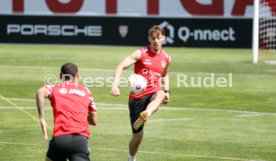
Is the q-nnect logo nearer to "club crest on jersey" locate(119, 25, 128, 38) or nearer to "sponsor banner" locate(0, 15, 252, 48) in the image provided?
"sponsor banner" locate(0, 15, 252, 48)

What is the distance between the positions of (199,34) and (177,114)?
20.0m

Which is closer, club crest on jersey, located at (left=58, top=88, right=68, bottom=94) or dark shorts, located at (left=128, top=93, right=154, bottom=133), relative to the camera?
club crest on jersey, located at (left=58, top=88, right=68, bottom=94)

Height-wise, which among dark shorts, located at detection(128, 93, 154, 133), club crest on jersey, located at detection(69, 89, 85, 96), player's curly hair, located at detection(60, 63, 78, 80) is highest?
player's curly hair, located at detection(60, 63, 78, 80)

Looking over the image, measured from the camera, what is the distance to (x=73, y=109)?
457 inches

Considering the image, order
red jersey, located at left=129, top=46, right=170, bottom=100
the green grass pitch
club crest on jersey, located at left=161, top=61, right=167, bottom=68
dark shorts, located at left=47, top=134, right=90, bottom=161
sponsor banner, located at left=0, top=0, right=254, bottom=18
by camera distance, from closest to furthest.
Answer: dark shorts, located at left=47, top=134, right=90, bottom=161 < red jersey, located at left=129, top=46, right=170, bottom=100 < club crest on jersey, located at left=161, top=61, right=167, bottom=68 < the green grass pitch < sponsor banner, located at left=0, top=0, right=254, bottom=18

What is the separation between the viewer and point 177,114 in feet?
72.0

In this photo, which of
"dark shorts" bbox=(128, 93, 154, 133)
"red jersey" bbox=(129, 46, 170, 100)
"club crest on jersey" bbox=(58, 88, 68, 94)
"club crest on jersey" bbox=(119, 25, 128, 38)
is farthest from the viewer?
"club crest on jersey" bbox=(119, 25, 128, 38)

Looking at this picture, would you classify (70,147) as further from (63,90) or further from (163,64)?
(163,64)

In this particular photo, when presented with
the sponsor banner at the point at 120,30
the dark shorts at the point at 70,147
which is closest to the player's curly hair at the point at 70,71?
the dark shorts at the point at 70,147

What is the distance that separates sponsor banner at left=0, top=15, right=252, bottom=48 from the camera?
41.3 meters

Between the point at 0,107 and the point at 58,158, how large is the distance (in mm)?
11682

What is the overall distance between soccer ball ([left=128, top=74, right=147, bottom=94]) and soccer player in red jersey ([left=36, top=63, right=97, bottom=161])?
310 cm

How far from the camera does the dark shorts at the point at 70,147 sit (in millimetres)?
11336

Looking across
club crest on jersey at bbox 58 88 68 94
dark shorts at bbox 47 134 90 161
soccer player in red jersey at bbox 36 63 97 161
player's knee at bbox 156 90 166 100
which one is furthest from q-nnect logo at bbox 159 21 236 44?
dark shorts at bbox 47 134 90 161
